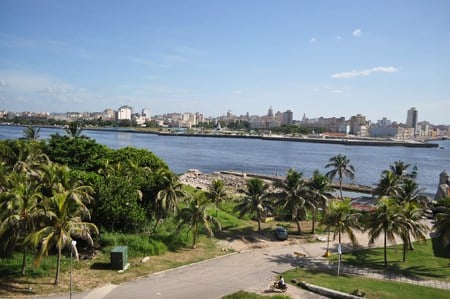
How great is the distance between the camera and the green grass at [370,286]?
20222 mm

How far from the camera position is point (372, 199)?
52625mm

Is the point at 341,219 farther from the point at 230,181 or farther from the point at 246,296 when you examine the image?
the point at 230,181

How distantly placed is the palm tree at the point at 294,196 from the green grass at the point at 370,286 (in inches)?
339

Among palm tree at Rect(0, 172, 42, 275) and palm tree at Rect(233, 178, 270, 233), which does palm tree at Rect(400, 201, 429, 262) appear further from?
palm tree at Rect(0, 172, 42, 275)

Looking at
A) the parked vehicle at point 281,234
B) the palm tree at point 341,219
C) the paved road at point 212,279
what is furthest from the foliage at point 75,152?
the palm tree at point 341,219

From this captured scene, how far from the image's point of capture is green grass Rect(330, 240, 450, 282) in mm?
24562

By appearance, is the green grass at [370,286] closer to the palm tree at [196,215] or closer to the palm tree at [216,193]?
the palm tree at [196,215]

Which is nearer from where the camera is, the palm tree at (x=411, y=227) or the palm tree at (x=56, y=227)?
the palm tree at (x=56, y=227)

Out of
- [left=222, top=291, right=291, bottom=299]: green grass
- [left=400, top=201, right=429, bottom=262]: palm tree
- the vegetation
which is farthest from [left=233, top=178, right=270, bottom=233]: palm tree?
[left=222, top=291, right=291, bottom=299]: green grass

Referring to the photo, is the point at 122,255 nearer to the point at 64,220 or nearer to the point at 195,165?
the point at 64,220

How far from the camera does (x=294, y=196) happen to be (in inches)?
1267

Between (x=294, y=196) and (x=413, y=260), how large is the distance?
9.36m

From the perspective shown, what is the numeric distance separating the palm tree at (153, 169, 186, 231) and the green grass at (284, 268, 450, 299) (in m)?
9.78

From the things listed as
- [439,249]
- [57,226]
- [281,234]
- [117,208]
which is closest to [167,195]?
[117,208]
